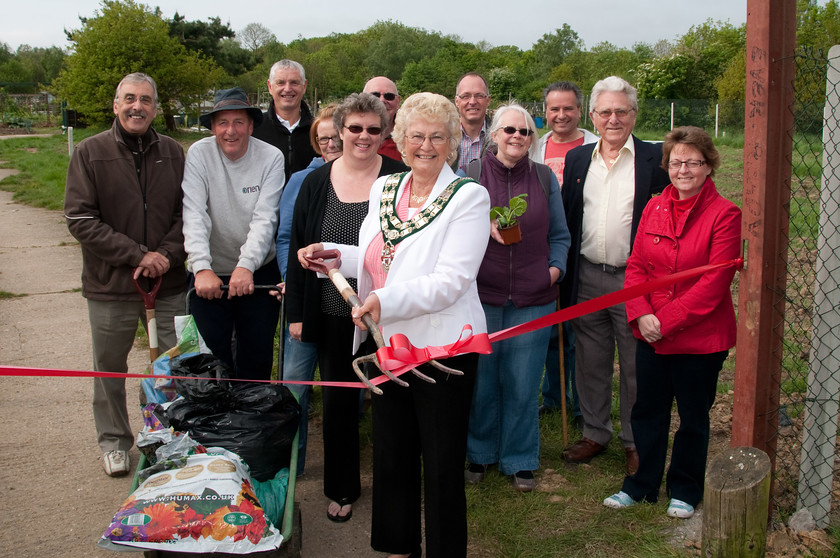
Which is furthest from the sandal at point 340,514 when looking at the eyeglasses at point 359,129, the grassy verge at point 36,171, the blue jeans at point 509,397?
the grassy verge at point 36,171

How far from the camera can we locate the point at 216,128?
4.34 meters

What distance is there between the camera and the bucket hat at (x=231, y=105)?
14.2ft

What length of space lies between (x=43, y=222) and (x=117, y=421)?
34.0ft

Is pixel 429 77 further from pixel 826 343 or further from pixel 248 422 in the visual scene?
pixel 248 422

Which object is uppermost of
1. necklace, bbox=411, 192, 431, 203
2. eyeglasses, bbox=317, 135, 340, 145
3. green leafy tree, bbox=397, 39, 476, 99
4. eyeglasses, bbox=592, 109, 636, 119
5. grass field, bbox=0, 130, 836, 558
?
green leafy tree, bbox=397, 39, 476, 99

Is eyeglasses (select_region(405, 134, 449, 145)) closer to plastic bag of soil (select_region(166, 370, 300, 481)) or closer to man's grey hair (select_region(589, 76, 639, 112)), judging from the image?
plastic bag of soil (select_region(166, 370, 300, 481))

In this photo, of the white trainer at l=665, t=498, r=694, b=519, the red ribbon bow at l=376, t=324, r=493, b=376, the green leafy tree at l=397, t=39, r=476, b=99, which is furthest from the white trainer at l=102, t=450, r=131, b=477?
the green leafy tree at l=397, t=39, r=476, b=99

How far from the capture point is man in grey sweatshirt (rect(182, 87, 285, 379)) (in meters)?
4.25

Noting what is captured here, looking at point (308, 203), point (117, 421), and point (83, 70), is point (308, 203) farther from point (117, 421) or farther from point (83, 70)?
point (83, 70)

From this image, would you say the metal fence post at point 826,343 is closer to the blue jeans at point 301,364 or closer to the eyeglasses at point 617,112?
the eyeglasses at point 617,112

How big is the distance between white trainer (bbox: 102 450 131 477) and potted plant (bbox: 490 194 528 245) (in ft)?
8.68

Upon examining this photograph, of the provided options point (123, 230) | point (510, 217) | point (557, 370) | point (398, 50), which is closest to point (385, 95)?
point (510, 217)

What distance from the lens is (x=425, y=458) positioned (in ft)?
10.1

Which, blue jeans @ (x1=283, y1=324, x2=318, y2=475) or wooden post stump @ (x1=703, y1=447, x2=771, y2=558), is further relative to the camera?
blue jeans @ (x1=283, y1=324, x2=318, y2=475)
